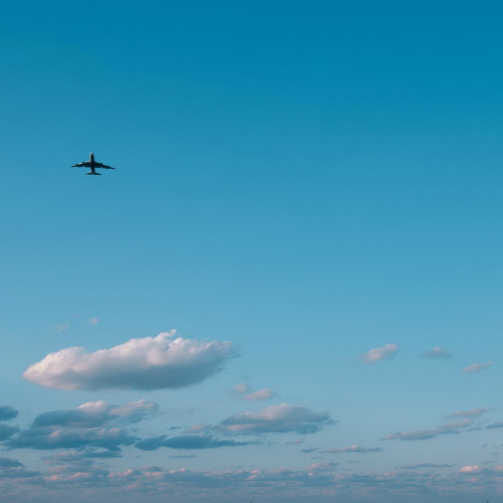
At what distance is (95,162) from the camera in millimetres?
56406
